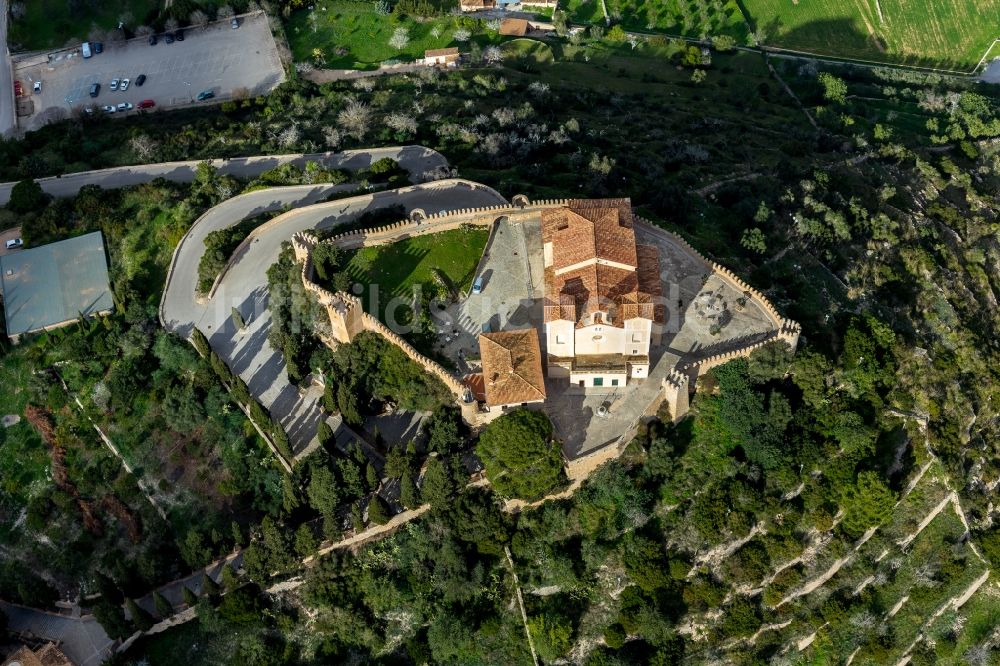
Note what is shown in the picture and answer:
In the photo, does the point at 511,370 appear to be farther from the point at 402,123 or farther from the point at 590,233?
the point at 402,123

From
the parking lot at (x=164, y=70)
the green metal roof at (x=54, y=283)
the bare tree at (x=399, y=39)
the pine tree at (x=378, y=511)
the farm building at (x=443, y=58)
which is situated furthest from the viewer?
the bare tree at (x=399, y=39)

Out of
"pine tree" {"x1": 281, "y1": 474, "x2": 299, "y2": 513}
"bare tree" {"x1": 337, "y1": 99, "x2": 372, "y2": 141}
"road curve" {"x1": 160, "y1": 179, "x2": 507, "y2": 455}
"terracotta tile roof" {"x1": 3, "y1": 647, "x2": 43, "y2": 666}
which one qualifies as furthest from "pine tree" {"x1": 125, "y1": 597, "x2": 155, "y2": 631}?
"bare tree" {"x1": 337, "y1": 99, "x2": 372, "y2": 141}

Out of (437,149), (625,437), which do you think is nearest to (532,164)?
(437,149)

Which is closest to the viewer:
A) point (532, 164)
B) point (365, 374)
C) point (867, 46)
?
point (365, 374)

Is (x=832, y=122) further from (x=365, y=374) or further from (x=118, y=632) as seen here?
(x=118, y=632)

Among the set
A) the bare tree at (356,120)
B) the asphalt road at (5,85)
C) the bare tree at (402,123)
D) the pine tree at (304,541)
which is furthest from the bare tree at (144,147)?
the pine tree at (304,541)

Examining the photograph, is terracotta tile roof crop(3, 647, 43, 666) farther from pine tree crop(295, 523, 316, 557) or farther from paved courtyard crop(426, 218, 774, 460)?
paved courtyard crop(426, 218, 774, 460)

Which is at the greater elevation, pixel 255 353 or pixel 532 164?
pixel 532 164

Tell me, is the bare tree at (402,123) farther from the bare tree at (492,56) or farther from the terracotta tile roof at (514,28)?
the terracotta tile roof at (514,28)

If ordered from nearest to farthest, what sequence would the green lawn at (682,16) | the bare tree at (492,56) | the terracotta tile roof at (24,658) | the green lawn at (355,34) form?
the terracotta tile roof at (24,658), the bare tree at (492,56), the green lawn at (355,34), the green lawn at (682,16)
